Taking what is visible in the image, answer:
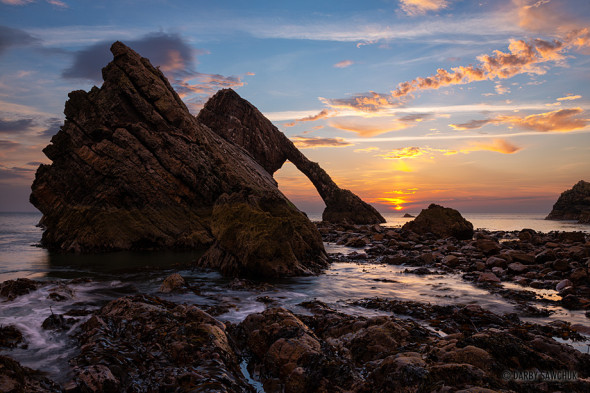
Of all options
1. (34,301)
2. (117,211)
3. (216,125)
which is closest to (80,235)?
(117,211)

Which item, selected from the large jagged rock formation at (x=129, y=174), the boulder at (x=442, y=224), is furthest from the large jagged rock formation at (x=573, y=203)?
the large jagged rock formation at (x=129, y=174)

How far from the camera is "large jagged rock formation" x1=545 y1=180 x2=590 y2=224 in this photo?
306ft

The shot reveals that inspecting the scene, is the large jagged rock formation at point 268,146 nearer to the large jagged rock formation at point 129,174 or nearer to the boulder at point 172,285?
the large jagged rock formation at point 129,174

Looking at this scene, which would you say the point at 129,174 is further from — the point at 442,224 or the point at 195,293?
the point at 442,224

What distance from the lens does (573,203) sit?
9781cm

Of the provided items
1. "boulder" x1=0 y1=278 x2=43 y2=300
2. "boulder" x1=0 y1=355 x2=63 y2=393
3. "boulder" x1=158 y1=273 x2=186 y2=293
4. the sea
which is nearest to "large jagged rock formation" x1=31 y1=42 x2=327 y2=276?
the sea

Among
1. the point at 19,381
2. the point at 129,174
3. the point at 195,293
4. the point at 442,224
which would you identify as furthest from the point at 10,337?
the point at 442,224

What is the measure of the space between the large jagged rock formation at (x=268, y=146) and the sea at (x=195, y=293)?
130 feet

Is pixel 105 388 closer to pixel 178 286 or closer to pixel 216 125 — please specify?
pixel 178 286

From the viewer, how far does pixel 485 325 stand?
8.08 metres

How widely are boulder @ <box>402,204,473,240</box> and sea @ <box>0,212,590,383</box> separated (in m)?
15.3

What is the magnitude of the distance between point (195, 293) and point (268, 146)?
53.0 meters

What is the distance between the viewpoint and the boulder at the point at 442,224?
3216cm

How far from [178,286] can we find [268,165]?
51.7m
